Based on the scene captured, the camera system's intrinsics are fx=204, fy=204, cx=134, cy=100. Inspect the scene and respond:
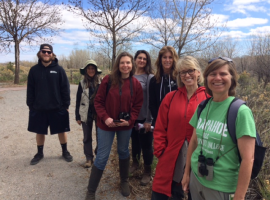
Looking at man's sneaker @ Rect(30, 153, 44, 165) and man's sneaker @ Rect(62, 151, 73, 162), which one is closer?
man's sneaker @ Rect(30, 153, 44, 165)

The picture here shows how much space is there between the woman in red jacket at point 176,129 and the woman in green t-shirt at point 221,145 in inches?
11.3

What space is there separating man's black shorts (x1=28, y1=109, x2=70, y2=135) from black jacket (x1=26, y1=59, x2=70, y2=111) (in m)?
0.14

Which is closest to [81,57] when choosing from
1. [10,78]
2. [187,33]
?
[10,78]

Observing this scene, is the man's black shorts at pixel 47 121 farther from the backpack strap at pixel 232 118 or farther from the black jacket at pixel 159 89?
the backpack strap at pixel 232 118

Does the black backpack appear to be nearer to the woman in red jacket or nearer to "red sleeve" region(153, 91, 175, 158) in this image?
the woman in red jacket

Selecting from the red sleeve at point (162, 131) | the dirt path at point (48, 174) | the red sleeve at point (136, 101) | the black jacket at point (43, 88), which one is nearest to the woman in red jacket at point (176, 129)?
the red sleeve at point (162, 131)

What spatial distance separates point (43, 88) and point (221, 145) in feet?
10.2

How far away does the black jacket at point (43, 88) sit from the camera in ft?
11.8

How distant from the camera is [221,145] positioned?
4.90 ft

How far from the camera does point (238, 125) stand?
4.56 feet

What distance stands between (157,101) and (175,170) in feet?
3.31

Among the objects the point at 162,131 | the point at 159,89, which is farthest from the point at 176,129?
the point at 159,89

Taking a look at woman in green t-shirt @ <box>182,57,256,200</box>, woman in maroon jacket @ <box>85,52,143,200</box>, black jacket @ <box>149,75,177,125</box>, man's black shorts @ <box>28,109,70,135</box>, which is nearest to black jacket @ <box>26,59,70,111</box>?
man's black shorts @ <box>28,109,70,135</box>

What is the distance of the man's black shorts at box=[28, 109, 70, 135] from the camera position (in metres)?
3.71
